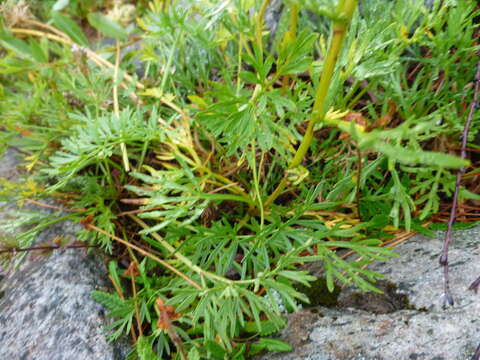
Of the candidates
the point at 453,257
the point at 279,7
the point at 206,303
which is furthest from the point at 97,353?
the point at 279,7

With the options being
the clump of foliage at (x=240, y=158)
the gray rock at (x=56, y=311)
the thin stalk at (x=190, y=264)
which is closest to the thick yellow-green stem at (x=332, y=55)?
the clump of foliage at (x=240, y=158)

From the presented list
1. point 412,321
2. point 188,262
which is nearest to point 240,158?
point 188,262

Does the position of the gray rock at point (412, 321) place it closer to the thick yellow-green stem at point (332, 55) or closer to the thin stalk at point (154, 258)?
the thin stalk at point (154, 258)

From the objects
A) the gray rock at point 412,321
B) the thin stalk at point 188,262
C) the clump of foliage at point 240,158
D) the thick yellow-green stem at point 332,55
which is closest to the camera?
the thick yellow-green stem at point 332,55

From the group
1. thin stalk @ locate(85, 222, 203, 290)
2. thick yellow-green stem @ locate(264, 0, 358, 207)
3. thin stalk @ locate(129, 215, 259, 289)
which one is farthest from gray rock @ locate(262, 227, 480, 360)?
thick yellow-green stem @ locate(264, 0, 358, 207)

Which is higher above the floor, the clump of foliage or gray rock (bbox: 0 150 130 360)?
the clump of foliage

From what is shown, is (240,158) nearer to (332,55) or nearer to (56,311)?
(332,55)

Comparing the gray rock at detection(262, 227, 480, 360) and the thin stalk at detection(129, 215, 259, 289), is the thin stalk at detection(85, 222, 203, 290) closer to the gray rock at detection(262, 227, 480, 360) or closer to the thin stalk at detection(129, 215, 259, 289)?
the thin stalk at detection(129, 215, 259, 289)
